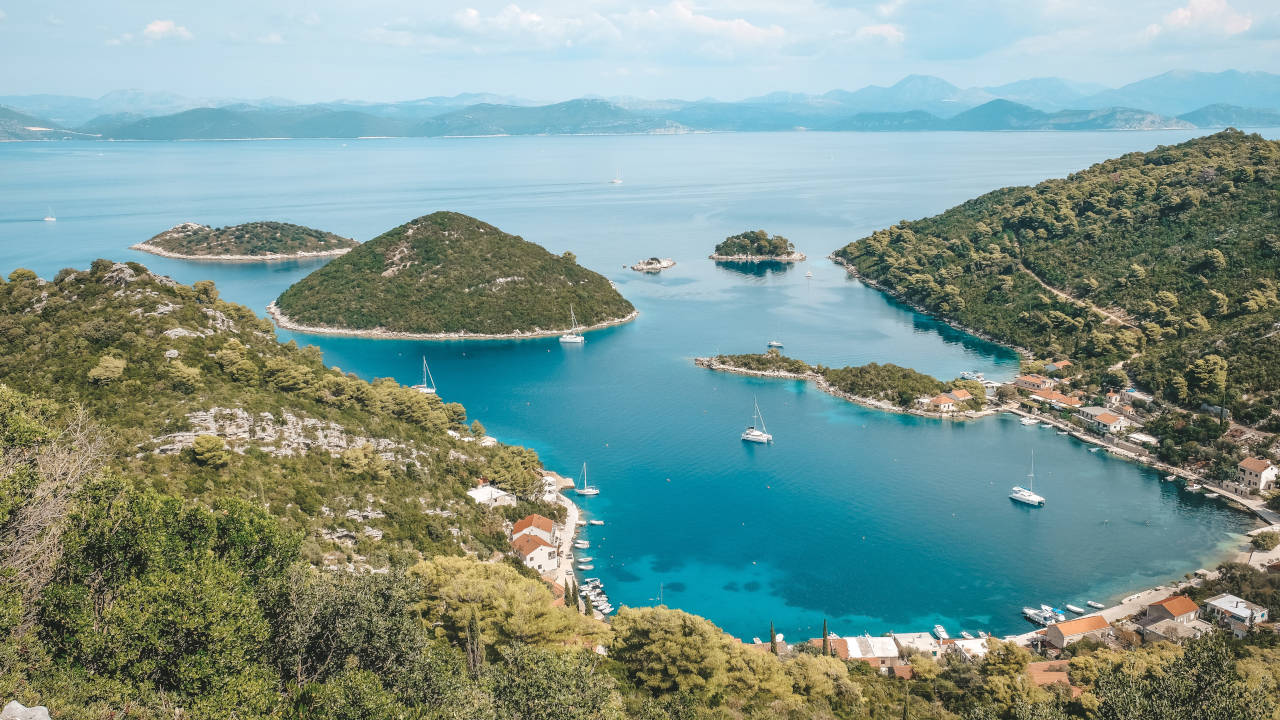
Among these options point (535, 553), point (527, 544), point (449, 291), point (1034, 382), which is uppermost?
point (449, 291)

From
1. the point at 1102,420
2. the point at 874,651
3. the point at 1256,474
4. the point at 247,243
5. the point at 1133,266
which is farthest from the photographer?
the point at 247,243

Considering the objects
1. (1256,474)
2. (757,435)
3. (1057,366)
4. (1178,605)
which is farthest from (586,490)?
(1057,366)

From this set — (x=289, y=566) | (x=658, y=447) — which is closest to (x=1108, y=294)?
(x=658, y=447)

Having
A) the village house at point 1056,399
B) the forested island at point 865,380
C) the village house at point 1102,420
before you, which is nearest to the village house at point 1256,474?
the village house at point 1102,420

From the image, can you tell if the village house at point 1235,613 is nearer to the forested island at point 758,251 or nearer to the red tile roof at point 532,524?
the red tile roof at point 532,524

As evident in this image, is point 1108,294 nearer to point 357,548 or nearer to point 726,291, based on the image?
point 726,291

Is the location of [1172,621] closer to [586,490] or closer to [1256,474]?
[1256,474]

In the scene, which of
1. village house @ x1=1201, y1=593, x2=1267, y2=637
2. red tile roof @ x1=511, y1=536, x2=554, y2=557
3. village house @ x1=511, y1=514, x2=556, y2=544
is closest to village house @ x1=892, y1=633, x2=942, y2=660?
village house @ x1=1201, y1=593, x2=1267, y2=637
